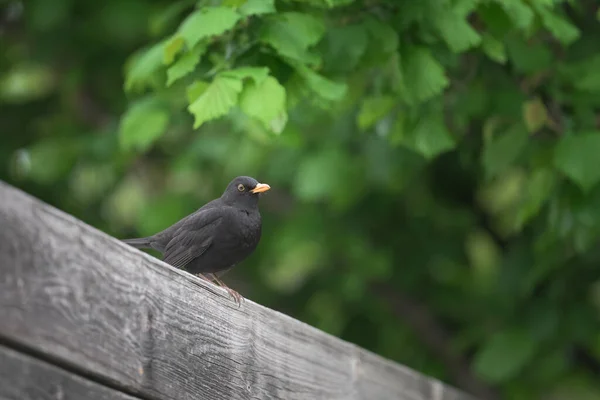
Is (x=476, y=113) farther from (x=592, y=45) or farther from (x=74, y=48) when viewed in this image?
(x=74, y=48)

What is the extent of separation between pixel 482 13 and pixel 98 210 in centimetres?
392

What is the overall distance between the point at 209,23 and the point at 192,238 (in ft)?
2.63

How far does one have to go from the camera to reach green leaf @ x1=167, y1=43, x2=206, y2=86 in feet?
10.2

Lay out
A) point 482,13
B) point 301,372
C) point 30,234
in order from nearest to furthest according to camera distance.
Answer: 1. point 30,234
2. point 301,372
3. point 482,13

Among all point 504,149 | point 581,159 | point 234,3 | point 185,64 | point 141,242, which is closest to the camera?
point 234,3

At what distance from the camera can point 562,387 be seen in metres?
6.49

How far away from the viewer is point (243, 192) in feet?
11.8

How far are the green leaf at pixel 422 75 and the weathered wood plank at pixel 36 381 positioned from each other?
1.93 m

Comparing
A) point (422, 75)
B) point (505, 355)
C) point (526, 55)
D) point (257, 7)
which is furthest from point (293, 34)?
point (505, 355)

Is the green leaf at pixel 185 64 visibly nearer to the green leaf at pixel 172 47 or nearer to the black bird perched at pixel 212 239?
the green leaf at pixel 172 47

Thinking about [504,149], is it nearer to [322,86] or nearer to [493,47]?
[493,47]

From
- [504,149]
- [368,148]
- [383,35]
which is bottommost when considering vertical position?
[368,148]

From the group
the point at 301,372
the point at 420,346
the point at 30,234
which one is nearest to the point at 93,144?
the point at 420,346

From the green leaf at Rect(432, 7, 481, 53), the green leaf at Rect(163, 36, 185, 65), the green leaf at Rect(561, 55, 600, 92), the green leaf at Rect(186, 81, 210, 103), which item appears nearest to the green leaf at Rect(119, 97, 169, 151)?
the green leaf at Rect(163, 36, 185, 65)
